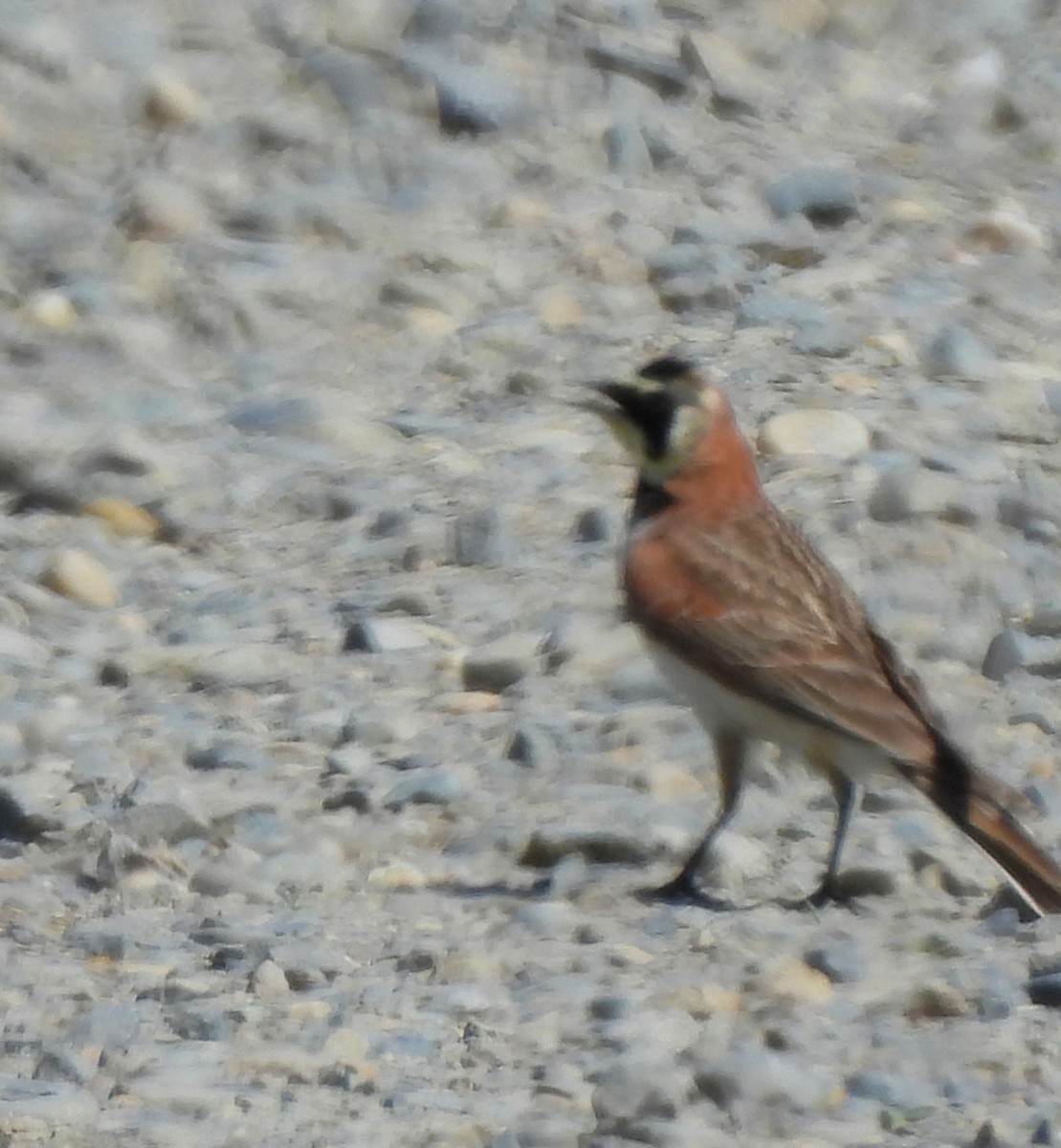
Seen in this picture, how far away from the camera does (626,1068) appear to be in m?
5.38

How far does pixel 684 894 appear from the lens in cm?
649

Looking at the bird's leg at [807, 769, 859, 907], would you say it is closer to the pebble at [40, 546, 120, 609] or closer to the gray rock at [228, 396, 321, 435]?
the pebble at [40, 546, 120, 609]

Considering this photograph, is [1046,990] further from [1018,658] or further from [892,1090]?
[1018,658]

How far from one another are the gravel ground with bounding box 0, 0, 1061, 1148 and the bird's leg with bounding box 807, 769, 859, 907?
0.06m

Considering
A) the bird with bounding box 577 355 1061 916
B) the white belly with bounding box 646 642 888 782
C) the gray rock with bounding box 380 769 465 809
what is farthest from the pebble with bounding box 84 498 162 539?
the white belly with bounding box 646 642 888 782

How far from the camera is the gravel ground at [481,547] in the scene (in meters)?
5.64

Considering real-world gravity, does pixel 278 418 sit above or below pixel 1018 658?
below

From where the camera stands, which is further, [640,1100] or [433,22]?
[433,22]

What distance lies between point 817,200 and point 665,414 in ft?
11.5

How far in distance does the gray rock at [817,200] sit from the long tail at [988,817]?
14.5 ft

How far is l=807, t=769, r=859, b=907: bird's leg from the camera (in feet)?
21.2

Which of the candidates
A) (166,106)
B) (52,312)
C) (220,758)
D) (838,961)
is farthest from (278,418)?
(838,961)

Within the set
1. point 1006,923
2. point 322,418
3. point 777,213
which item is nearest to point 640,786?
point 1006,923

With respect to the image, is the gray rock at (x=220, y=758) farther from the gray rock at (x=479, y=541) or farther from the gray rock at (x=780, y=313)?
the gray rock at (x=780, y=313)
